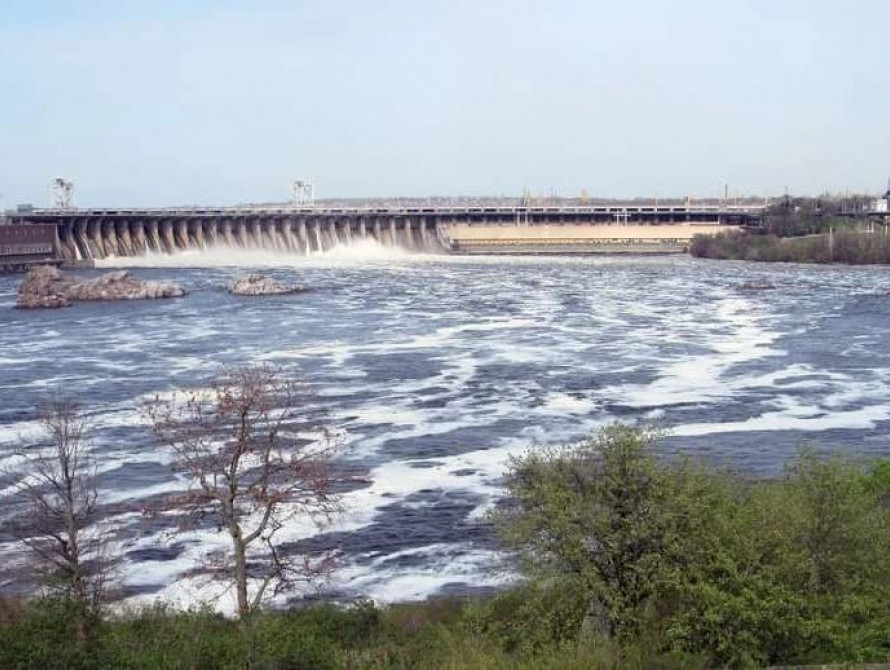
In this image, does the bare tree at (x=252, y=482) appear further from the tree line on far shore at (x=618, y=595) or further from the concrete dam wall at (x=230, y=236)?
the concrete dam wall at (x=230, y=236)

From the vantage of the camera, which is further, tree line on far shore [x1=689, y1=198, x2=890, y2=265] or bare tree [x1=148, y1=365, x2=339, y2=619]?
tree line on far shore [x1=689, y1=198, x2=890, y2=265]

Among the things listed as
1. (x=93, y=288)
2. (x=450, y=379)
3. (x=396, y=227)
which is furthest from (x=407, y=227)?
(x=450, y=379)

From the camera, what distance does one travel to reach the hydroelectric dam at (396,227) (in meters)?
82.1

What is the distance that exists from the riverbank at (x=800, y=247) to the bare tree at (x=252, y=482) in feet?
186

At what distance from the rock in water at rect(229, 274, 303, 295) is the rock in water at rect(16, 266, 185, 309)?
9.19 ft

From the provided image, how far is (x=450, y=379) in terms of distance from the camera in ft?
90.6

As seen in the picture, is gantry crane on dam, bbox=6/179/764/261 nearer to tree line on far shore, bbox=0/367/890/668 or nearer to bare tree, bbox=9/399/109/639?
bare tree, bbox=9/399/109/639

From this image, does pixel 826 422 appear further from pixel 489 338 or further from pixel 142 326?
pixel 142 326

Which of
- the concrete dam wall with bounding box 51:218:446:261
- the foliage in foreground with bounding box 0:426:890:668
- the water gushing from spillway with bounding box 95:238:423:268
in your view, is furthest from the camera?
the concrete dam wall with bounding box 51:218:446:261

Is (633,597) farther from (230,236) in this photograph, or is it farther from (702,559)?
(230,236)

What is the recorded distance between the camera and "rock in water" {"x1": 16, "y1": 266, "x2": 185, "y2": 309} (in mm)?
49156

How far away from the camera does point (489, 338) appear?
3578cm

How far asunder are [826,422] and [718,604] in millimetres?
14204

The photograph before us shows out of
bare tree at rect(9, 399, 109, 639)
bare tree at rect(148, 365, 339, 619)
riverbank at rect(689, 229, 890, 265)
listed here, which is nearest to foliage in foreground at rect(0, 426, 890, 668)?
bare tree at rect(9, 399, 109, 639)
